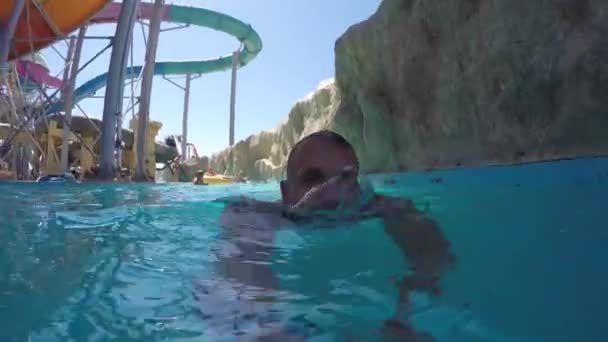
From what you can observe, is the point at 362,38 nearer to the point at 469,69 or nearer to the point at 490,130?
the point at 469,69

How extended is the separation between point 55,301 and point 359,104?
1375 cm

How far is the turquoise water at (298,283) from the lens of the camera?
1.04m

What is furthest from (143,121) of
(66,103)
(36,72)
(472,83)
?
(36,72)

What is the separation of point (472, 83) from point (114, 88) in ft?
24.8

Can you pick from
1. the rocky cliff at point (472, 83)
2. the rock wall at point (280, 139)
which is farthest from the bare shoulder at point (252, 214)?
the rock wall at point (280, 139)

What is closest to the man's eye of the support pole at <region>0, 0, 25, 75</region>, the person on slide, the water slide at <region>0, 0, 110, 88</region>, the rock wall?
the person on slide

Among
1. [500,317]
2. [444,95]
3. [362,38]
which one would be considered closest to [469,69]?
[444,95]

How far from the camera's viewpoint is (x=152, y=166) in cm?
1251

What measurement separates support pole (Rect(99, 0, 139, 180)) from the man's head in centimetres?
658

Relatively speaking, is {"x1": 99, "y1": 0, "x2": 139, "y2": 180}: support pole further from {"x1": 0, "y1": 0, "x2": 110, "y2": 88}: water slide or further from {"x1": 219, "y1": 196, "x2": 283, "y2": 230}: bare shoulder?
{"x1": 219, "y1": 196, "x2": 283, "y2": 230}: bare shoulder

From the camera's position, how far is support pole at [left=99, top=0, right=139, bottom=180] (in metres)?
7.62

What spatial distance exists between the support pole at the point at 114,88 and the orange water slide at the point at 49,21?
1052 millimetres

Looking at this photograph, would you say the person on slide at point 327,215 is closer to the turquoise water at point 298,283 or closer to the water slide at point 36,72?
the turquoise water at point 298,283

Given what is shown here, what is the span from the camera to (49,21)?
7.97m
